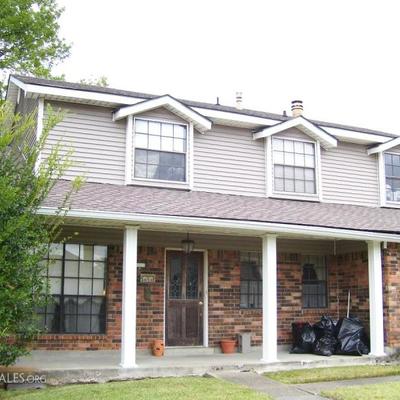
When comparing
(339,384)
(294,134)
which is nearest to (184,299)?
(339,384)

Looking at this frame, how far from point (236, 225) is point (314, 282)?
4.14m

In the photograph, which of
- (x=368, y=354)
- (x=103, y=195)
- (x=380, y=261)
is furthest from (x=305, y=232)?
(x=103, y=195)

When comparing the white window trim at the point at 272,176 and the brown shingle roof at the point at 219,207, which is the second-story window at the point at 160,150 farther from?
the white window trim at the point at 272,176

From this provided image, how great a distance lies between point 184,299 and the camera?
41.6 ft

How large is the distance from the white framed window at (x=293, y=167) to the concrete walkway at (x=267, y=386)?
4707 millimetres

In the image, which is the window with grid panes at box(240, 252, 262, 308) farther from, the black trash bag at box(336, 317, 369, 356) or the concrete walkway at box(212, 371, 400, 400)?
the concrete walkway at box(212, 371, 400, 400)

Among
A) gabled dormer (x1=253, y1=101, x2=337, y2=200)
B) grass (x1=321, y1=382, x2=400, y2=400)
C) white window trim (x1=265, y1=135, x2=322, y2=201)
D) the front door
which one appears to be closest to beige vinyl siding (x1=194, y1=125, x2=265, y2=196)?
white window trim (x1=265, y1=135, x2=322, y2=201)

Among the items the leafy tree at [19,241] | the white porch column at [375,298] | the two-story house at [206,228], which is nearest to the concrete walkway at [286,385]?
the two-story house at [206,228]

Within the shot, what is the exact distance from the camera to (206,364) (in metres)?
10.6

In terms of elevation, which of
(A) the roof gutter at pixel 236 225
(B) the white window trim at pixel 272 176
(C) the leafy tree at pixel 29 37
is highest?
(C) the leafy tree at pixel 29 37

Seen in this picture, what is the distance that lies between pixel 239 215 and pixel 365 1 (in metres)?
4.60

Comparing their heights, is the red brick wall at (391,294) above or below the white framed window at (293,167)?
below

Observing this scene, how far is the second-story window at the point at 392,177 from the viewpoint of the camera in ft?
49.5

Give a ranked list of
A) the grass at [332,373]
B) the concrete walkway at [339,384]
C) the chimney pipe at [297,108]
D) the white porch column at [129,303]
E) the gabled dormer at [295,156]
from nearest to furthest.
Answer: the concrete walkway at [339,384]
the grass at [332,373]
the white porch column at [129,303]
the gabled dormer at [295,156]
the chimney pipe at [297,108]
